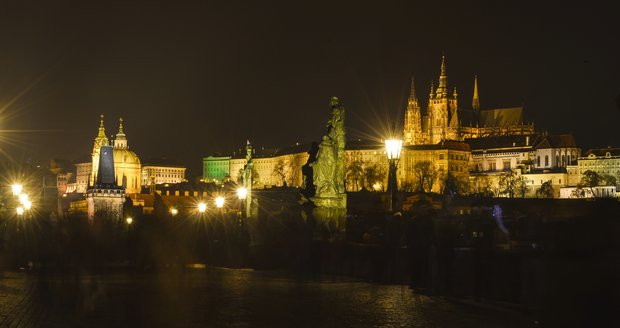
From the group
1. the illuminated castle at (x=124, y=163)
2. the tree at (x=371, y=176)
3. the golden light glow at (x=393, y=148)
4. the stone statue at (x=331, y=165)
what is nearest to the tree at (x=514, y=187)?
the tree at (x=371, y=176)

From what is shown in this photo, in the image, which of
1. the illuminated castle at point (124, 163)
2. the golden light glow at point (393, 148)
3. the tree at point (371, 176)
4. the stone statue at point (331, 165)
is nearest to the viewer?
the golden light glow at point (393, 148)

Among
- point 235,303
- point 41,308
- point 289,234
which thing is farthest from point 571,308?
point 289,234

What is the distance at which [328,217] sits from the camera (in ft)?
106

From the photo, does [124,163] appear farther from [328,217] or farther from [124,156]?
[328,217]

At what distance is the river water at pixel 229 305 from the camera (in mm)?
18156

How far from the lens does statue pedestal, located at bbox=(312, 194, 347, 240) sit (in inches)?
1256

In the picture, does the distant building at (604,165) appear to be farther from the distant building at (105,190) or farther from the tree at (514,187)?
the distant building at (105,190)

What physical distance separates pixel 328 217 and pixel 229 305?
39.0 feet

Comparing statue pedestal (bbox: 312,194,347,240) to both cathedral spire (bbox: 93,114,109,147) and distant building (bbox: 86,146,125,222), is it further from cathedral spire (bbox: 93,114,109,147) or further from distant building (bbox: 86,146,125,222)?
cathedral spire (bbox: 93,114,109,147)

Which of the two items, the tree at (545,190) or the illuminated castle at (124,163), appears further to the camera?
the tree at (545,190)

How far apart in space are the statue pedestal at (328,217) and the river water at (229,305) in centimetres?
431

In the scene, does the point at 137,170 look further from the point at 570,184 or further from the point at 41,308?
the point at 41,308

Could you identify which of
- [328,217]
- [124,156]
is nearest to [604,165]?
[124,156]

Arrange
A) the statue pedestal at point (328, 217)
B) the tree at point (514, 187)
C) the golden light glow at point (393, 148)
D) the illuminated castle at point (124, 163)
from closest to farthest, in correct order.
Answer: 1. the golden light glow at point (393, 148)
2. the statue pedestal at point (328, 217)
3. the illuminated castle at point (124, 163)
4. the tree at point (514, 187)
